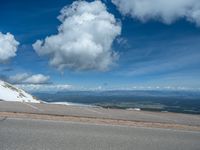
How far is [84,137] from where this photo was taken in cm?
888

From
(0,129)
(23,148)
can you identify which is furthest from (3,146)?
(0,129)

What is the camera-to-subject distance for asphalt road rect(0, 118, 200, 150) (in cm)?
771

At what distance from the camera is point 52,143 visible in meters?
7.79

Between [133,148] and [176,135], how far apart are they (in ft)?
10.1

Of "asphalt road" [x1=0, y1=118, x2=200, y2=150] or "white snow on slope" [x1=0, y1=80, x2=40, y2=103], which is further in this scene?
"white snow on slope" [x1=0, y1=80, x2=40, y2=103]

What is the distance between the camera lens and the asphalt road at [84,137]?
7707mm

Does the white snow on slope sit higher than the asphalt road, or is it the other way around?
Result: the white snow on slope

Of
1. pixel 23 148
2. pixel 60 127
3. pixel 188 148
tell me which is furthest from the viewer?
pixel 60 127

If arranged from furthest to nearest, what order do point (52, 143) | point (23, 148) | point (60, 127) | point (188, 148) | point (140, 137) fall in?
point (60, 127), point (140, 137), point (188, 148), point (52, 143), point (23, 148)

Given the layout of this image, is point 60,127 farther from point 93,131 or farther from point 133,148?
point 133,148

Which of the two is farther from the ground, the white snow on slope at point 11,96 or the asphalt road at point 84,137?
the white snow on slope at point 11,96

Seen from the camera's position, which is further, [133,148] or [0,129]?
[0,129]

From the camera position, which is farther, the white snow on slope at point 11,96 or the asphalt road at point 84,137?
the white snow on slope at point 11,96

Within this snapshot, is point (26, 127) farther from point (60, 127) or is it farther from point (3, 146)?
point (3, 146)
